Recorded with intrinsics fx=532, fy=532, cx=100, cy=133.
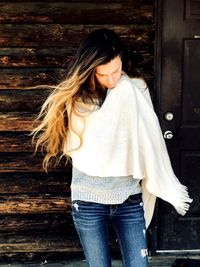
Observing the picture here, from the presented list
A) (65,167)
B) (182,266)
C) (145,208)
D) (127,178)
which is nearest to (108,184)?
(127,178)

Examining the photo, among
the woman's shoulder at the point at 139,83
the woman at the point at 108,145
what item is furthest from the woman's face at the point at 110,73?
the woman's shoulder at the point at 139,83

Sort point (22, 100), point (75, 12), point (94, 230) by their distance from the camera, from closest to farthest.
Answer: point (94, 230), point (75, 12), point (22, 100)

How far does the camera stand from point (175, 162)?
4.21 metres

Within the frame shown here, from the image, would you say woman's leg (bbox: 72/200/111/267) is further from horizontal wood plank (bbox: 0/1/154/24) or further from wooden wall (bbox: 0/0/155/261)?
horizontal wood plank (bbox: 0/1/154/24)

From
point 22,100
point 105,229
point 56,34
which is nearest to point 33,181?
point 22,100

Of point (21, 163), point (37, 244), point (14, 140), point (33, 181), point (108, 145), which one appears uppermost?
point (108, 145)

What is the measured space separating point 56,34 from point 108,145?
4.95 ft

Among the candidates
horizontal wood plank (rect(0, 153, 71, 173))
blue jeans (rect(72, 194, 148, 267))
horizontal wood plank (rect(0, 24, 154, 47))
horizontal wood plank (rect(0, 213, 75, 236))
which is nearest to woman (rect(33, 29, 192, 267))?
blue jeans (rect(72, 194, 148, 267))

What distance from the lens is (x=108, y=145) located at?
2703 mm

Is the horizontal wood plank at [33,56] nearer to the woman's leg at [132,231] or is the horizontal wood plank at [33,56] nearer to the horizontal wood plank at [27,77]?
the horizontal wood plank at [27,77]

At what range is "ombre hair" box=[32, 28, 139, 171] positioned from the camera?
263 centimetres

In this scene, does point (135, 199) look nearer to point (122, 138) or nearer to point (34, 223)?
point (122, 138)

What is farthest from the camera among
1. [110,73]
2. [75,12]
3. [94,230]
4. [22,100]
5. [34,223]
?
[34,223]

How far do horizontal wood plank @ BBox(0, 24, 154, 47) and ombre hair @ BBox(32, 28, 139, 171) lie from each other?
3.72ft
